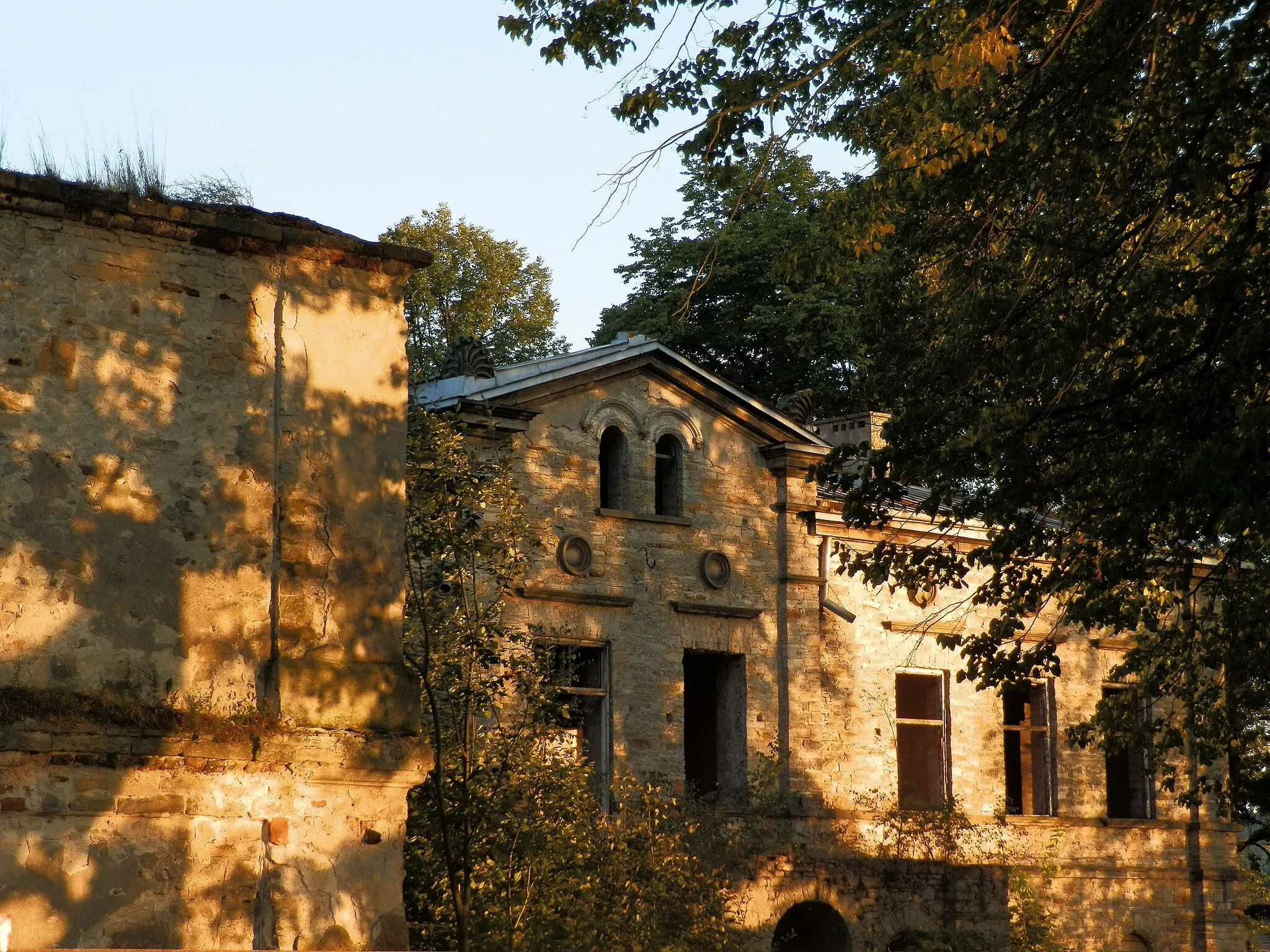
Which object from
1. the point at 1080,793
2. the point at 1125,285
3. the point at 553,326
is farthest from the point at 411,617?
the point at 553,326

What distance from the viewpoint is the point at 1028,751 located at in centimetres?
2439

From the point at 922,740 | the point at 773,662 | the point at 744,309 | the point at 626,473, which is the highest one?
the point at 744,309

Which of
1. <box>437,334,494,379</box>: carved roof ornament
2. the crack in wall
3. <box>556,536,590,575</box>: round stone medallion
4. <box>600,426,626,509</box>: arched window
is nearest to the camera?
the crack in wall

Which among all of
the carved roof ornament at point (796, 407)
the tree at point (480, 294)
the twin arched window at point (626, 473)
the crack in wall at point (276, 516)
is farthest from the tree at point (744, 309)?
the crack in wall at point (276, 516)

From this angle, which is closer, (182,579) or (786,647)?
(182,579)

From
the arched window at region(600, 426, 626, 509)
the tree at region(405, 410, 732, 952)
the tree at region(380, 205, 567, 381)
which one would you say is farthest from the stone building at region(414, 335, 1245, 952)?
the tree at region(380, 205, 567, 381)

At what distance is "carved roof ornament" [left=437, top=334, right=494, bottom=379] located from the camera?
2027 centimetres

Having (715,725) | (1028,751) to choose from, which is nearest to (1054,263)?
(715,725)

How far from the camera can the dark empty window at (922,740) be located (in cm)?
2314

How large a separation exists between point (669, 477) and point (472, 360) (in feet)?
10.4

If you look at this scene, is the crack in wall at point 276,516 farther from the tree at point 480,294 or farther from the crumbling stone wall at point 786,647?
the tree at point 480,294

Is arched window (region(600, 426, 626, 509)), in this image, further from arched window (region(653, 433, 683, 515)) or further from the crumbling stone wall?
arched window (region(653, 433, 683, 515))

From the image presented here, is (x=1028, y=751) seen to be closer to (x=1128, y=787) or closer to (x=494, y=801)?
(x=1128, y=787)

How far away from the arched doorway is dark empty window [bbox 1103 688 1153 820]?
6.01 metres
